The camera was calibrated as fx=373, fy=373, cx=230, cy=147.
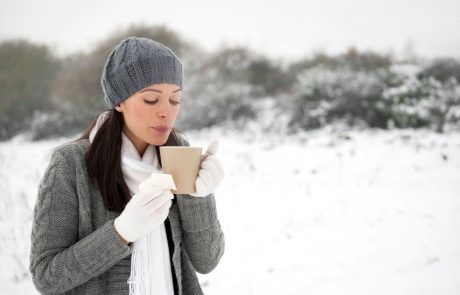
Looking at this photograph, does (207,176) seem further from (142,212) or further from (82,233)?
(82,233)

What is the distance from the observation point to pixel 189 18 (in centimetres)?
1198

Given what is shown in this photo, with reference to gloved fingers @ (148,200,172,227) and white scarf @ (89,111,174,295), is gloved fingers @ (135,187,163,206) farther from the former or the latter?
white scarf @ (89,111,174,295)

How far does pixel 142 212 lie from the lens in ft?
3.81

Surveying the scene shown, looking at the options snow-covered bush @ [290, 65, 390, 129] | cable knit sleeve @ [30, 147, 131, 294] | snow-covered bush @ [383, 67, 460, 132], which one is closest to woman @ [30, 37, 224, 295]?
cable knit sleeve @ [30, 147, 131, 294]

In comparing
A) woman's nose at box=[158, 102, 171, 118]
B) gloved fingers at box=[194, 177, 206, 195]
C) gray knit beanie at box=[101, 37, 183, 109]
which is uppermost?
gray knit beanie at box=[101, 37, 183, 109]

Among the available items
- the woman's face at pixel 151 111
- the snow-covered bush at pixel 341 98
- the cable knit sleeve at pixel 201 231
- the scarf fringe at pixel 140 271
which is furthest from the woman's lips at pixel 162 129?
the snow-covered bush at pixel 341 98

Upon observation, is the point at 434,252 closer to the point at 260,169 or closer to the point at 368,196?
the point at 368,196

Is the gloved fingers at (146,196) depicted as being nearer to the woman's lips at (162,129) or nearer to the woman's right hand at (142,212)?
the woman's right hand at (142,212)

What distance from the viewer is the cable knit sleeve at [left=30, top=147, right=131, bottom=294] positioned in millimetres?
Result: 1197

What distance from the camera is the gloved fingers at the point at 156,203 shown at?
1.17 m

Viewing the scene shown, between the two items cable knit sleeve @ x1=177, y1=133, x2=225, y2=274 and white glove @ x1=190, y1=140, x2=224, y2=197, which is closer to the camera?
white glove @ x1=190, y1=140, x2=224, y2=197

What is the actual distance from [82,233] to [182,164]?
434 mm

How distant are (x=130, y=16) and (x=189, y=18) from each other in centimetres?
191

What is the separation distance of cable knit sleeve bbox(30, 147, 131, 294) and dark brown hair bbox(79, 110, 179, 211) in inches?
3.4
